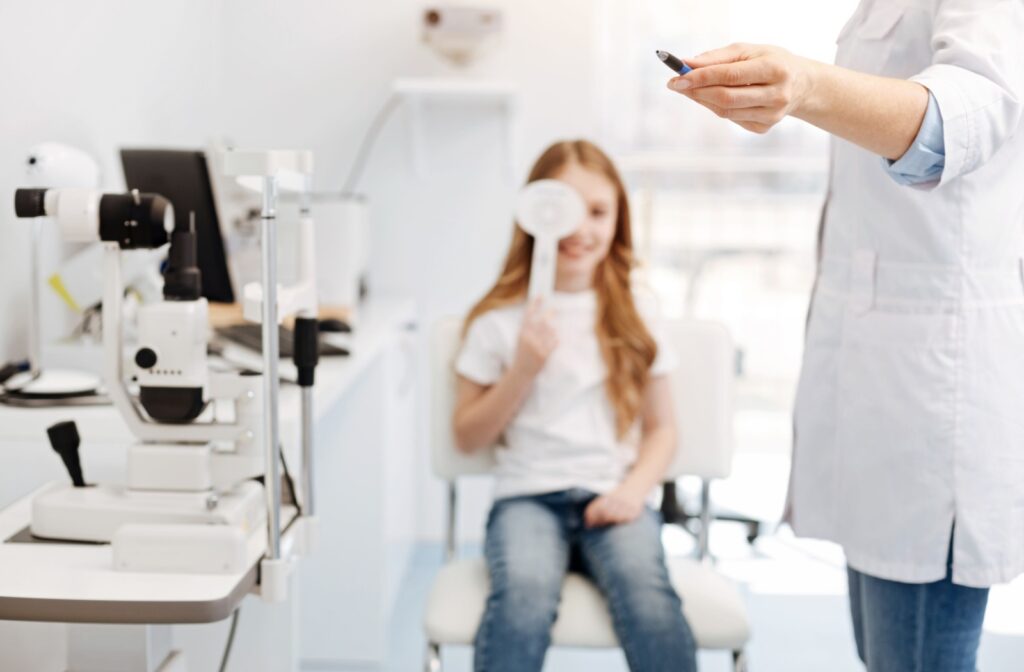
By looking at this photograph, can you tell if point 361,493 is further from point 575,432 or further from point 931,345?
point 931,345

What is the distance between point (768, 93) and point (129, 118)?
65.8 inches

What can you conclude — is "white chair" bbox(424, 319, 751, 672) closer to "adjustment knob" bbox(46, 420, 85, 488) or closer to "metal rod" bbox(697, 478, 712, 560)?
"metal rod" bbox(697, 478, 712, 560)

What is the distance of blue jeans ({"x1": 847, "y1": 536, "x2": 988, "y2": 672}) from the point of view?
1.10 metres

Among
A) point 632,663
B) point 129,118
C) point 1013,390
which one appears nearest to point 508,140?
point 129,118

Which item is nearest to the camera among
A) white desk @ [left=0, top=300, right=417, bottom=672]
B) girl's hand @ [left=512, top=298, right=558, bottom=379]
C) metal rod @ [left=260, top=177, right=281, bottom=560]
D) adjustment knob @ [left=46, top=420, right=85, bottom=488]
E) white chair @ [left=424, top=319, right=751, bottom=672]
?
metal rod @ [left=260, top=177, right=281, bottom=560]

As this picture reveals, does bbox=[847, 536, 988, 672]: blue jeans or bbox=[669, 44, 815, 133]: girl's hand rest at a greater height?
bbox=[669, 44, 815, 133]: girl's hand

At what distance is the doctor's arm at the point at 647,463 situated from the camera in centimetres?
160

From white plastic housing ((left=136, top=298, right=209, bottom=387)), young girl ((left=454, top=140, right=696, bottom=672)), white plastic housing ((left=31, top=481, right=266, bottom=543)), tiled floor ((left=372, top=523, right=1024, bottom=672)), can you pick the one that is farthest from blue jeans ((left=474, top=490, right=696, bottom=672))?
tiled floor ((left=372, top=523, right=1024, bottom=672))

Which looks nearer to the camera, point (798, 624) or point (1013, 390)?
point (1013, 390)

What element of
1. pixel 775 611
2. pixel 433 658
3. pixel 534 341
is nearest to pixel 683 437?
pixel 534 341

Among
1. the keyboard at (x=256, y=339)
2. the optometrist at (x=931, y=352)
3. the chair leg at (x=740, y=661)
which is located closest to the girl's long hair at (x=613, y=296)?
the keyboard at (x=256, y=339)

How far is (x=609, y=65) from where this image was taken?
2926 mm

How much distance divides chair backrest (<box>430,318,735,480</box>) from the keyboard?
225mm

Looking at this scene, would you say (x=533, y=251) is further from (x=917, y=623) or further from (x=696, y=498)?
(x=696, y=498)
